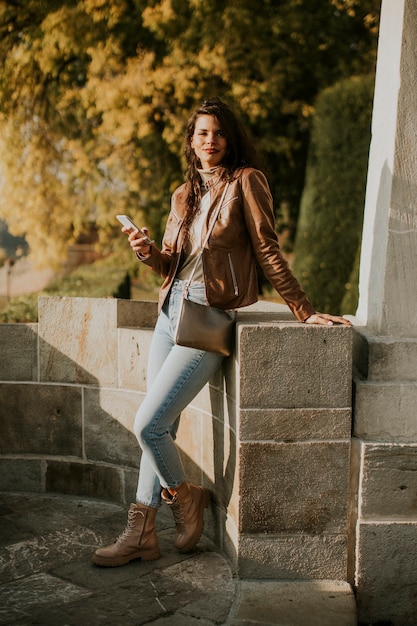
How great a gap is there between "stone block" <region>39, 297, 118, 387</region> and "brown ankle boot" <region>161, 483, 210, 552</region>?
86 centimetres

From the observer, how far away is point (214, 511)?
328 centimetres

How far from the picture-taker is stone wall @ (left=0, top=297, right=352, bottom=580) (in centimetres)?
278

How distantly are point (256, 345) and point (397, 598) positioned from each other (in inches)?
44.2

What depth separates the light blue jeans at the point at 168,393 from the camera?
292 cm

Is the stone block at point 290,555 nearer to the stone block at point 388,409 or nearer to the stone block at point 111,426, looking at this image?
the stone block at point 388,409

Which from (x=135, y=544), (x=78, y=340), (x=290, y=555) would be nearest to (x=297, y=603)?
(x=290, y=555)

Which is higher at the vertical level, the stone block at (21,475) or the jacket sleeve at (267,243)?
the jacket sleeve at (267,243)

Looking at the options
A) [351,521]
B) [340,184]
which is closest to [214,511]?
[351,521]

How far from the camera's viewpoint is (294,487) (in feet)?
9.30

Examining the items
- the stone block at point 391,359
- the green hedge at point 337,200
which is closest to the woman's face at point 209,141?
the stone block at point 391,359

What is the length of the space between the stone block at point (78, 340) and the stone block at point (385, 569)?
5.11 ft

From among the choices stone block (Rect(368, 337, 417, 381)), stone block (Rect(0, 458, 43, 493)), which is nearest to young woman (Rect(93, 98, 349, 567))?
stone block (Rect(368, 337, 417, 381))

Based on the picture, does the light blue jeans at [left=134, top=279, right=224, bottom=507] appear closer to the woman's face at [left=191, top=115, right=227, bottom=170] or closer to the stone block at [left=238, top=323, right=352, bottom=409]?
the stone block at [left=238, top=323, right=352, bottom=409]

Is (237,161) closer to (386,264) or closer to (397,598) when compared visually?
(386,264)
